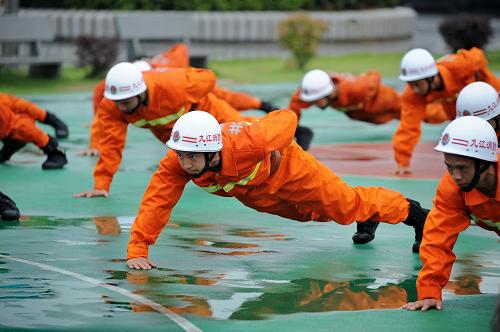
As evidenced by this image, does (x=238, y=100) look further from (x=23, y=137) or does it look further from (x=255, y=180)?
(x=255, y=180)

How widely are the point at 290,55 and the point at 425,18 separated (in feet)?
44.8

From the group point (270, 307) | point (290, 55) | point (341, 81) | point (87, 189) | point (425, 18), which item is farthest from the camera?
point (425, 18)

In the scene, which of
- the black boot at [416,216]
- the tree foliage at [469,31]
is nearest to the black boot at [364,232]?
the black boot at [416,216]

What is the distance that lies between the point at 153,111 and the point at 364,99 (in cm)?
458

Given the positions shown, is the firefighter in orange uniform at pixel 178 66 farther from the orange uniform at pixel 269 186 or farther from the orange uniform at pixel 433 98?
the orange uniform at pixel 269 186

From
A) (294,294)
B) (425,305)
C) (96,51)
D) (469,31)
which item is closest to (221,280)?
(294,294)

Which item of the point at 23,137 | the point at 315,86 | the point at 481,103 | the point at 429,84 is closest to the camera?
the point at 481,103

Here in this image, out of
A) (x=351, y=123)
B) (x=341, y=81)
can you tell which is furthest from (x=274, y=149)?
(x=351, y=123)

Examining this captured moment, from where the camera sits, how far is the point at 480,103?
10734 mm

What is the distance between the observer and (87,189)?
488 inches

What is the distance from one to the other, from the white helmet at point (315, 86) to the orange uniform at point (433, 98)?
1.56 m

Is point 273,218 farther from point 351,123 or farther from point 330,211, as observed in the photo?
point 351,123

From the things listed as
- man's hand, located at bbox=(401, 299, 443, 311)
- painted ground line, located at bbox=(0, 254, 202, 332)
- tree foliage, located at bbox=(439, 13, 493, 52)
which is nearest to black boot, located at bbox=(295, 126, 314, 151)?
painted ground line, located at bbox=(0, 254, 202, 332)

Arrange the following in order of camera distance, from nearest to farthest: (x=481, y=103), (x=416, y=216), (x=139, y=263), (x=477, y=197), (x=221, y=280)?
(x=477, y=197) → (x=221, y=280) → (x=139, y=263) → (x=416, y=216) → (x=481, y=103)
